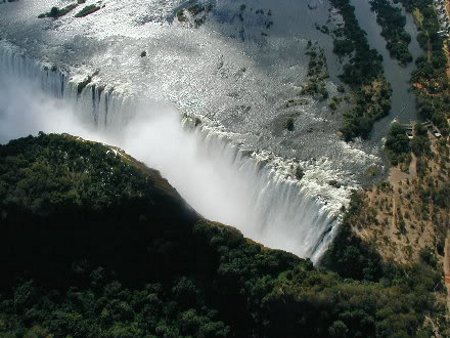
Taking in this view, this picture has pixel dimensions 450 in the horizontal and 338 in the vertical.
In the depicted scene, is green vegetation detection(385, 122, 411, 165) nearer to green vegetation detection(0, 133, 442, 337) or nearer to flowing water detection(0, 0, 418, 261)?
flowing water detection(0, 0, 418, 261)

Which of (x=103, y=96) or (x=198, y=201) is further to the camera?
(x=103, y=96)

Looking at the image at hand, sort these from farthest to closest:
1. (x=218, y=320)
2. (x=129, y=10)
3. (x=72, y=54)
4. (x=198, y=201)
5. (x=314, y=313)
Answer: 1. (x=129, y=10)
2. (x=72, y=54)
3. (x=198, y=201)
4. (x=218, y=320)
5. (x=314, y=313)

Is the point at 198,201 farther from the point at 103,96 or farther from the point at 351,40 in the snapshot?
the point at 351,40

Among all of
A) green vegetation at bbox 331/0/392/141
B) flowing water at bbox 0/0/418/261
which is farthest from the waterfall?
green vegetation at bbox 331/0/392/141

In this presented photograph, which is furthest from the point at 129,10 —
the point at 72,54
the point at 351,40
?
the point at 351,40

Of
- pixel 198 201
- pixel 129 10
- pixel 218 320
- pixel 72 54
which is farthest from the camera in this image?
pixel 129 10

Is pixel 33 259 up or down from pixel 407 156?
down

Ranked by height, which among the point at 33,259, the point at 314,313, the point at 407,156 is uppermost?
the point at 407,156

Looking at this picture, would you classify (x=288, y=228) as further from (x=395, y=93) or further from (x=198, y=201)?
(x=395, y=93)
